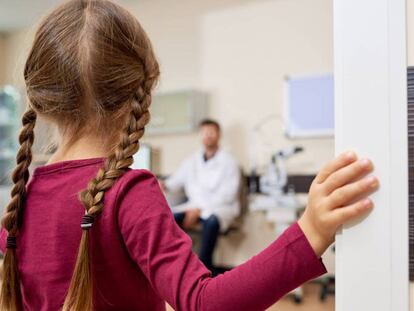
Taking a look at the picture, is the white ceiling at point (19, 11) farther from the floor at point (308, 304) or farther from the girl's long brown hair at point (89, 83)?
the girl's long brown hair at point (89, 83)

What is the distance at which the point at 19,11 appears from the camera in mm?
4711

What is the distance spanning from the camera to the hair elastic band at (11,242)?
71 cm

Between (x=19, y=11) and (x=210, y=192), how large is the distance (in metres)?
2.82

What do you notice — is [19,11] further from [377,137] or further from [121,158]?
[377,137]

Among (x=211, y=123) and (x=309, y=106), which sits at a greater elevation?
(x=309, y=106)

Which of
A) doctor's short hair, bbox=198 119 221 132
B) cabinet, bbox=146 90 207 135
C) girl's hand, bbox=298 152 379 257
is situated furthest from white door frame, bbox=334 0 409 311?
cabinet, bbox=146 90 207 135

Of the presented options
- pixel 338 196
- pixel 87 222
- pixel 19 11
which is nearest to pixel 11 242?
pixel 87 222

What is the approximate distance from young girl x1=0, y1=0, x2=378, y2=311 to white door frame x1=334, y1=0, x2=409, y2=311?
30mm

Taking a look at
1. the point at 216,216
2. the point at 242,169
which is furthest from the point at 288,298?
the point at 242,169

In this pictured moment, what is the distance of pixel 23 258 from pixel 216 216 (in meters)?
2.93

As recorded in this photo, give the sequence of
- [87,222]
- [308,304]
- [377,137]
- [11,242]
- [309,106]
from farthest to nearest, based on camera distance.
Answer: [309,106] → [308,304] → [11,242] → [87,222] → [377,137]

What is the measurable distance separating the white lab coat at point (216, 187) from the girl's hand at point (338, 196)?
3.13 metres

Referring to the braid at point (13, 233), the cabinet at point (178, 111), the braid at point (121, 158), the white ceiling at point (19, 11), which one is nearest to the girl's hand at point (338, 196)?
the braid at point (121, 158)

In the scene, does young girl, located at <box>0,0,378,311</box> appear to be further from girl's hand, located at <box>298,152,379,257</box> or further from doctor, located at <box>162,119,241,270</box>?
doctor, located at <box>162,119,241,270</box>
